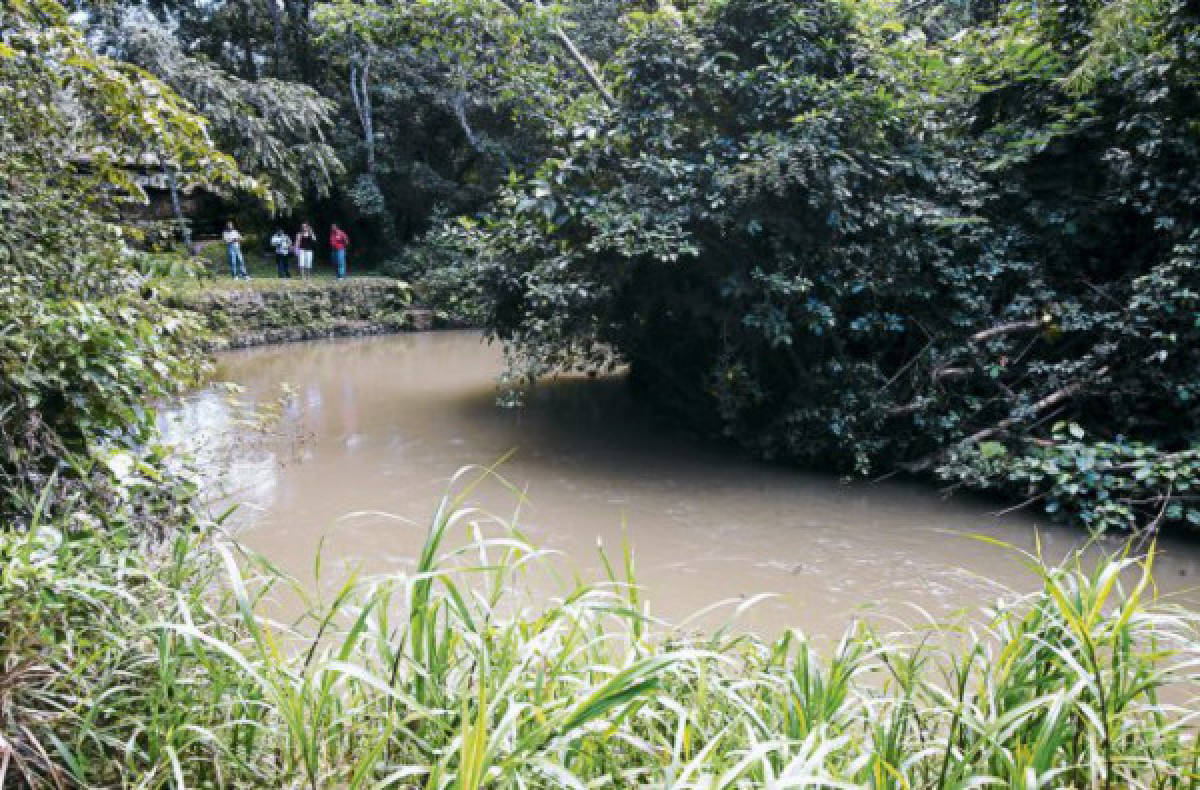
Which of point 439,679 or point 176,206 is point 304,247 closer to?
point 176,206

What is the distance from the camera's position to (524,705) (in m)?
1.47

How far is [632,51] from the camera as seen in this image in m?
6.36

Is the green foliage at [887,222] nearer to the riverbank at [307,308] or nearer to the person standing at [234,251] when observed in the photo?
the riverbank at [307,308]

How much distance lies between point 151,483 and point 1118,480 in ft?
15.6

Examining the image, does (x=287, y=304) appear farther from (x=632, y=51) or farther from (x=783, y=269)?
(x=783, y=269)

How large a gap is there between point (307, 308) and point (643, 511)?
11600 millimetres

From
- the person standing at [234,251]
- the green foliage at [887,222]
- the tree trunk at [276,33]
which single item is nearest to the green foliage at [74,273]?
the green foliage at [887,222]

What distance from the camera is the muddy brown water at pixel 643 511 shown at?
4199 millimetres

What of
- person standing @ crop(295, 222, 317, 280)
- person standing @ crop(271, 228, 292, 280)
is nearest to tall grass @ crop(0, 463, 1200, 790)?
person standing @ crop(295, 222, 317, 280)

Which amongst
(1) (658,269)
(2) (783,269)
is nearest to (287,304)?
(1) (658,269)

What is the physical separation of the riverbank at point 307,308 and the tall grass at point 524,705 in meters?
12.0

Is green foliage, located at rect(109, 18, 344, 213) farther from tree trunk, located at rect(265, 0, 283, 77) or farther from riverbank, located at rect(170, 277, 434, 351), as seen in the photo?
tree trunk, located at rect(265, 0, 283, 77)

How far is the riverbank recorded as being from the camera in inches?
553

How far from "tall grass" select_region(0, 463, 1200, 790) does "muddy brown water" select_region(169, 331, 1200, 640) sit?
0.70 m
